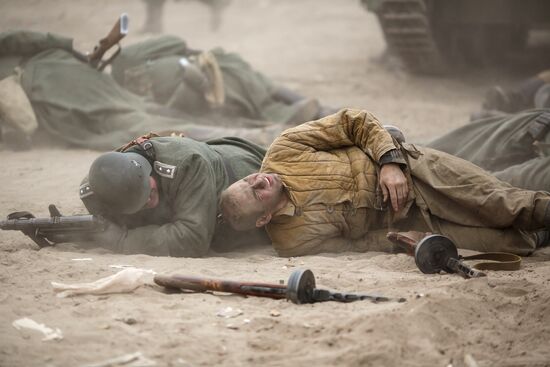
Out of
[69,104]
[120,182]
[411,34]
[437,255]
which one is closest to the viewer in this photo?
[437,255]

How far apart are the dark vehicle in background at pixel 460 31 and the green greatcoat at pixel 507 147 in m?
3.35

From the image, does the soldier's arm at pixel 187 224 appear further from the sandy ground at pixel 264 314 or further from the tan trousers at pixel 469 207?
the tan trousers at pixel 469 207

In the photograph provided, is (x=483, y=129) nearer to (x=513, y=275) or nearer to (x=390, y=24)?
(x=513, y=275)

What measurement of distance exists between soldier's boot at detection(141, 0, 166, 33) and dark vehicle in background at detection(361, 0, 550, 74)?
4.46 meters

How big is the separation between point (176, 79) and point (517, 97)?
3.10 meters

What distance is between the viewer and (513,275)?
3.95 metres

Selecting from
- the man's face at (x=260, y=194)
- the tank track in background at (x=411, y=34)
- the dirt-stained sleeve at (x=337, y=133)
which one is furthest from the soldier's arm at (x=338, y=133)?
the tank track in background at (x=411, y=34)

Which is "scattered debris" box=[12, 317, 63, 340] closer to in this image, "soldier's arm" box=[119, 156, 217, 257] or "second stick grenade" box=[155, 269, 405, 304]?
"second stick grenade" box=[155, 269, 405, 304]

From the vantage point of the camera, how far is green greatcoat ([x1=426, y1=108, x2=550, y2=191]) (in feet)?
16.7

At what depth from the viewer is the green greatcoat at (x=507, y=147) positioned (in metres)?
5.09

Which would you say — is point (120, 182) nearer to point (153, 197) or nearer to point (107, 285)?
point (153, 197)

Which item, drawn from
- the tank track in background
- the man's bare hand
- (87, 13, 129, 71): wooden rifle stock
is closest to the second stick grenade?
the man's bare hand

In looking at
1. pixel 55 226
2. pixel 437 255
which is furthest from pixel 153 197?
pixel 437 255

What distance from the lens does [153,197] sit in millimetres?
4422
